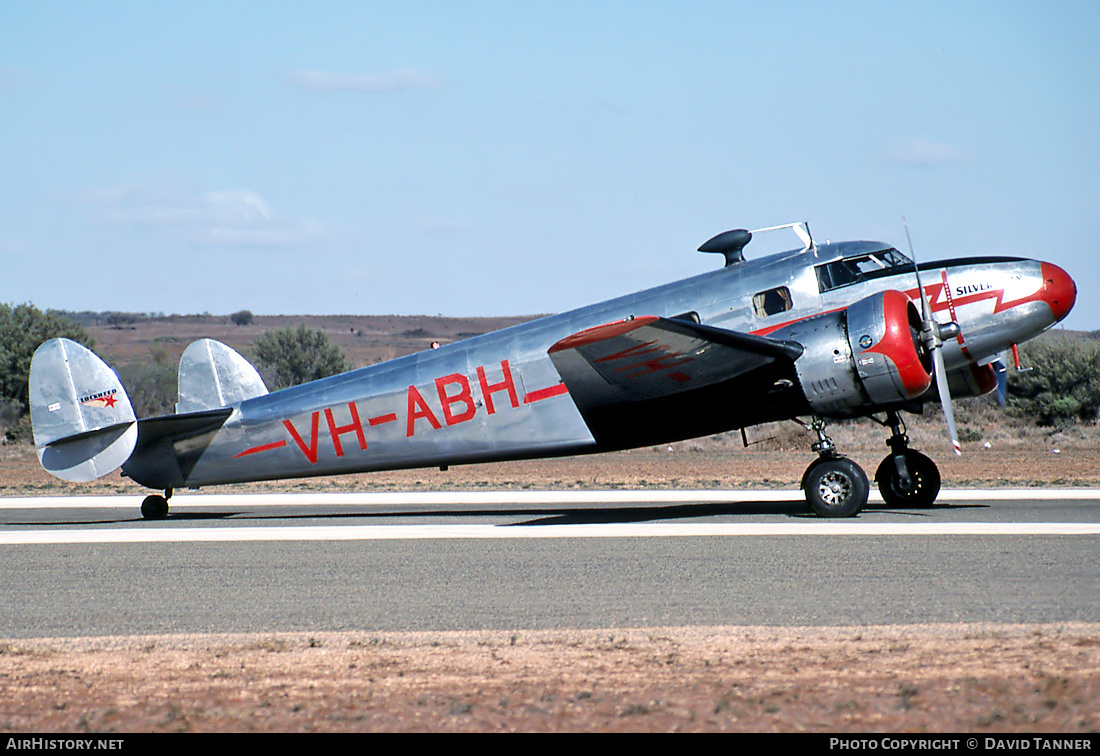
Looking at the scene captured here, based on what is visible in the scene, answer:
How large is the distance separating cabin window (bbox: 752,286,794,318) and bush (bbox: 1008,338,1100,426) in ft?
83.5

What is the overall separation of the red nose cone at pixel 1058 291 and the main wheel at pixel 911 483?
2.79m

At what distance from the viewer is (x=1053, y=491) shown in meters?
17.5

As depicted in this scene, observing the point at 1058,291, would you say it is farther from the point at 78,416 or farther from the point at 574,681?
the point at 78,416

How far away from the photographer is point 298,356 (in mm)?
57375

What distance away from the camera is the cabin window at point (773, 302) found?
46.4 feet

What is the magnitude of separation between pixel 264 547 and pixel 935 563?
7.71 meters

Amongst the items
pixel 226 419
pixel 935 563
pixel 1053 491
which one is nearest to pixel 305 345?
pixel 226 419

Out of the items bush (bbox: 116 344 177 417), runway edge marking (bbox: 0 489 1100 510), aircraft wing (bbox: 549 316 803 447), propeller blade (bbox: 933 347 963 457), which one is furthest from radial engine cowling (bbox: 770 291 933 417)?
bush (bbox: 116 344 177 417)

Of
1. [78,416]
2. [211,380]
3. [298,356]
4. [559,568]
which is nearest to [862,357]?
[559,568]

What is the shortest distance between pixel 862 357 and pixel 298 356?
47.8 metres

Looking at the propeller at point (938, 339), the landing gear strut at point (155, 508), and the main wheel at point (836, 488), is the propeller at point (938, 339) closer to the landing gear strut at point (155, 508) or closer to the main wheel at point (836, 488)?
the main wheel at point (836, 488)
